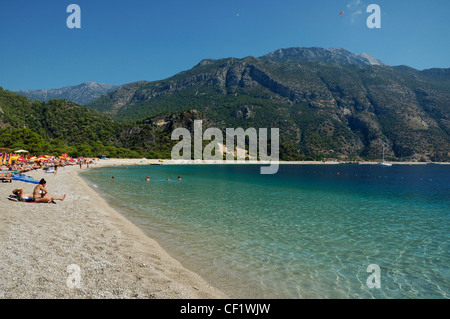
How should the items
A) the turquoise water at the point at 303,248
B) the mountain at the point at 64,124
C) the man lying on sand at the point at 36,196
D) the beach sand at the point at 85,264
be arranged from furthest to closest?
the mountain at the point at 64,124
the man lying on sand at the point at 36,196
the turquoise water at the point at 303,248
the beach sand at the point at 85,264

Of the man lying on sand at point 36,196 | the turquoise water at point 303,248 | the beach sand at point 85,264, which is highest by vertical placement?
the man lying on sand at point 36,196

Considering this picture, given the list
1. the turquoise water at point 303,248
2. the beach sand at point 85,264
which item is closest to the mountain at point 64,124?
the turquoise water at point 303,248

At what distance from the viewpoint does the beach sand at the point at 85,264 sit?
5523mm

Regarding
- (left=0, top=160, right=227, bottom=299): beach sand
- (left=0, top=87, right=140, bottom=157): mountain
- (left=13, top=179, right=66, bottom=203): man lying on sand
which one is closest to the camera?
(left=0, top=160, right=227, bottom=299): beach sand

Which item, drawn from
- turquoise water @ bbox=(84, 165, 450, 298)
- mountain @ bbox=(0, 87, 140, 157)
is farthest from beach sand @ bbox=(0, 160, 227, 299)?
mountain @ bbox=(0, 87, 140, 157)

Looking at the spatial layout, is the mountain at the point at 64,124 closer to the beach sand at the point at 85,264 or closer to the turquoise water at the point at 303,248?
the turquoise water at the point at 303,248

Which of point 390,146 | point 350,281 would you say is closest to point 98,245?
point 350,281

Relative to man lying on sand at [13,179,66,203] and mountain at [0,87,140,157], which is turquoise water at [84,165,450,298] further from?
mountain at [0,87,140,157]

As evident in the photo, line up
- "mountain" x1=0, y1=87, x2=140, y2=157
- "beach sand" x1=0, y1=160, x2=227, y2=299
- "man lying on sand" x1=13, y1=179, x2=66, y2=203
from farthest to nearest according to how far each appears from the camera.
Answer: "mountain" x1=0, y1=87, x2=140, y2=157 → "man lying on sand" x1=13, y1=179, x2=66, y2=203 → "beach sand" x1=0, y1=160, x2=227, y2=299

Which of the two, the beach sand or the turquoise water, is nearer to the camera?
the beach sand

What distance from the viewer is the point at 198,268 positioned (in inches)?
326

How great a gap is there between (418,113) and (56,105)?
782ft

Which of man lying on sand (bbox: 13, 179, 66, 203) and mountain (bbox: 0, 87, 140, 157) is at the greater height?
mountain (bbox: 0, 87, 140, 157)

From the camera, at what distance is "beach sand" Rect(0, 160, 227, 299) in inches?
217
